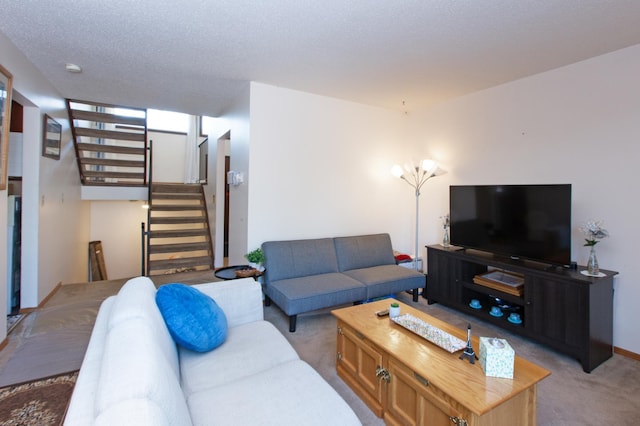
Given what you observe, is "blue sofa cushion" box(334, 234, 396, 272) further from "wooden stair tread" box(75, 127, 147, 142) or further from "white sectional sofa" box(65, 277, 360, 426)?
"wooden stair tread" box(75, 127, 147, 142)

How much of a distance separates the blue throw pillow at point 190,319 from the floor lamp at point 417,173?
10.1 ft

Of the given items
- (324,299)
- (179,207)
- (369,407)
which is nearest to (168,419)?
(369,407)

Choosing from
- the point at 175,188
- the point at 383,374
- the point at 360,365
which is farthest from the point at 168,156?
the point at 383,374

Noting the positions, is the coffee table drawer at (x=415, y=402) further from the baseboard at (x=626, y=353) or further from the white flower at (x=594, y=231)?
the baseboard at (x=626, y=353)

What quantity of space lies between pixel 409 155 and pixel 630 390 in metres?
3.34

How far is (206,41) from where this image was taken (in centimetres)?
255

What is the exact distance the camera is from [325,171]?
397 cm

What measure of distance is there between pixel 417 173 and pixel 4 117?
175 inches

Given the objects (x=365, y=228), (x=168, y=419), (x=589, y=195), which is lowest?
(x=168, y=419)

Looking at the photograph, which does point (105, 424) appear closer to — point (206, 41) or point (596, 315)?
point (206, 41)

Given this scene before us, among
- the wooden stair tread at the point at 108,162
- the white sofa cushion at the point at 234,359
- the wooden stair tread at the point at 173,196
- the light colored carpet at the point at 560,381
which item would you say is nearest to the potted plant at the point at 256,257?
the light colored carpet at the point at 560,381

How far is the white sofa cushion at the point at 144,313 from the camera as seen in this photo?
130cm

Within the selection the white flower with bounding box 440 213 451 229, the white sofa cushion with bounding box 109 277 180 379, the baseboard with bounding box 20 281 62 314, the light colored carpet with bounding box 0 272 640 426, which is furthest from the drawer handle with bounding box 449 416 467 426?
the baseboard with bounding box 20 281 62 314

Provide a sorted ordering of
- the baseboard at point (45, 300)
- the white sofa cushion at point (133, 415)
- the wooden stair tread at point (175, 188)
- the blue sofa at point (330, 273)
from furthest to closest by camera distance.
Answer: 1. the wooden stair tread at point (175, 188)
2. the baseboard at point (45, 300)
3. the blue sofa at point (330, 273)
4. the white sofa cushion at point (133, 415)
